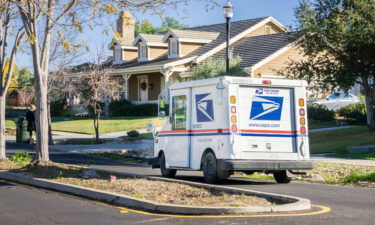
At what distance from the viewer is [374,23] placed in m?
26.5

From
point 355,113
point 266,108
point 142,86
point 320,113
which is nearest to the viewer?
point 266,108

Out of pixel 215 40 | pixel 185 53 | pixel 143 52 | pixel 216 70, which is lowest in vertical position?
pixel 216 70

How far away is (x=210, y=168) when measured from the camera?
14992 millimetres

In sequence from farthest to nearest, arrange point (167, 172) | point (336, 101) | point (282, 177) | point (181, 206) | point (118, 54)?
point (118, 54) → point (336, 101) → point (167, 172) → point (282, 177) → point (181, 206)

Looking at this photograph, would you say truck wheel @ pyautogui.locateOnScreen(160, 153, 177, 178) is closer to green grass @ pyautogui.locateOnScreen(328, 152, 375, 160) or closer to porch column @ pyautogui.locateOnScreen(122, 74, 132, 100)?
green grass @ pyautogui.locateOnScreen(328, 152, 375, 160)

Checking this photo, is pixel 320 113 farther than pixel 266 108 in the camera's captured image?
Yes

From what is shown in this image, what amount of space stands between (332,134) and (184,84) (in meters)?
15.3

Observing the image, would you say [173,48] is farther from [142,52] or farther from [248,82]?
[248,82]

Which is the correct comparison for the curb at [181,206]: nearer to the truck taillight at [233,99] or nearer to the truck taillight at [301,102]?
the truck taillight at [233,99]

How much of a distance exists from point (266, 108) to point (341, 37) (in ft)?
42.7

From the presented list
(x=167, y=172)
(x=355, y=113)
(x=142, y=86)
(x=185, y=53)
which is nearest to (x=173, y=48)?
(x=185, y=53)

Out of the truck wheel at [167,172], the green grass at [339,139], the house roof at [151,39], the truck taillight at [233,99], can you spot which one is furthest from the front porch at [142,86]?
the truck taillight at [233,99]

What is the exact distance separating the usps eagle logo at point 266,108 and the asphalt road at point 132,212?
5.28 ft

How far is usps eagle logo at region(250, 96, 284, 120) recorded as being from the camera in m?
14.9
